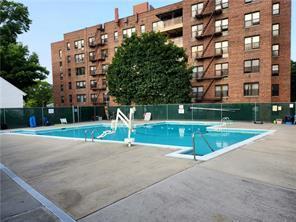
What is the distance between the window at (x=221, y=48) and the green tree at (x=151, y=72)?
449cm

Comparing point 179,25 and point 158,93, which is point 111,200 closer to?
point 158,93

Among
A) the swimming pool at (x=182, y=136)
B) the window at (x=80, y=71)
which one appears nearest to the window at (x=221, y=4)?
the swimming pool at (x=182, y=136)

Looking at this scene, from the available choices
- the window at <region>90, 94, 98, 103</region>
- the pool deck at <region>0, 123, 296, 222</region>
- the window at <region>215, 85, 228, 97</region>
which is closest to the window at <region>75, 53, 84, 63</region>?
the window at <region>90, 94, 98, 103</region>

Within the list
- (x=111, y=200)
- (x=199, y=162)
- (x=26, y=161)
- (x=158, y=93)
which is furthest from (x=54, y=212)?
(x=158, y=93)

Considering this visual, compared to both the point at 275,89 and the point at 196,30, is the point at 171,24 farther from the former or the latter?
the point at 275,89

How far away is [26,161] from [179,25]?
2816cm

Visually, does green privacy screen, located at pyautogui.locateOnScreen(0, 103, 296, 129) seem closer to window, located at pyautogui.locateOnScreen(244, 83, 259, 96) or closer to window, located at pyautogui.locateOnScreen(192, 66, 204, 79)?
window, located at pyautogui.locateOnScreen(244, 83, 259, 96)

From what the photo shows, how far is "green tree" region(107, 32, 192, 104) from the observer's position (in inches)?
989

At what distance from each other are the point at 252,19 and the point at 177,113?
14.2m

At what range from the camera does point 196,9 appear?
2823 centimetres

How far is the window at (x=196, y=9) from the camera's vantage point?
2791 cm

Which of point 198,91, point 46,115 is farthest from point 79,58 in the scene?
point 198,91

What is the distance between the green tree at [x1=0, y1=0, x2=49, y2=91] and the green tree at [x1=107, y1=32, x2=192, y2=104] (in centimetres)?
1490

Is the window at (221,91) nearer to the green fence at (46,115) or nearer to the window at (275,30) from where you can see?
the window at (275,30)
